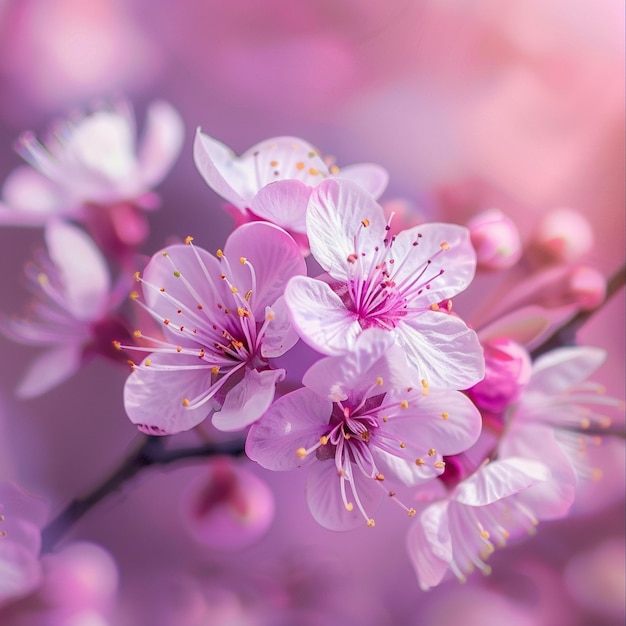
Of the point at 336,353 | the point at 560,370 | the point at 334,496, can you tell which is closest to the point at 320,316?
the point at 336,353

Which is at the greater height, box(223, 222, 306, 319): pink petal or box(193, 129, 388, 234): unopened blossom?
box(193, 129, 388, 234): unopened blossom

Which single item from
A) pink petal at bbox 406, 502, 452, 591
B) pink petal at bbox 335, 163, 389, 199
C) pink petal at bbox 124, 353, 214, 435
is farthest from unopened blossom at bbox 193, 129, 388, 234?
pink petal at bbox 406, 502, 452, 591

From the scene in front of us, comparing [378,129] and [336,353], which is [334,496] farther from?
[378,129]

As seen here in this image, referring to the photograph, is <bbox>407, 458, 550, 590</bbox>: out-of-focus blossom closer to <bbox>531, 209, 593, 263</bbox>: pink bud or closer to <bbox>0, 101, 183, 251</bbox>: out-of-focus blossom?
<bbox>531, 209, 593, 263</bbox>: pink bud

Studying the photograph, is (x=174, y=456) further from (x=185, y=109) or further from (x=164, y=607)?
(x=185, y=109)

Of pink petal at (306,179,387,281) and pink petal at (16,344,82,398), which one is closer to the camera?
pink petal at (306,179,387,281)

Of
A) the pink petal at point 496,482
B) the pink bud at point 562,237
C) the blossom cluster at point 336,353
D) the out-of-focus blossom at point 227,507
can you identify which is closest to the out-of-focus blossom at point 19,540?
the blossom cluster at point 336,353

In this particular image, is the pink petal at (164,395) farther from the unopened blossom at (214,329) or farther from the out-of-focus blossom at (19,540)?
the out-of-focus blossom at (19,540)

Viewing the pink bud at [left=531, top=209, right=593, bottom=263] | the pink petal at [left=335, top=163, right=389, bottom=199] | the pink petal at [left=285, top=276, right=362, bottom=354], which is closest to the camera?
the pink petal at [left=285, top=276, right=362, bottom=354]
